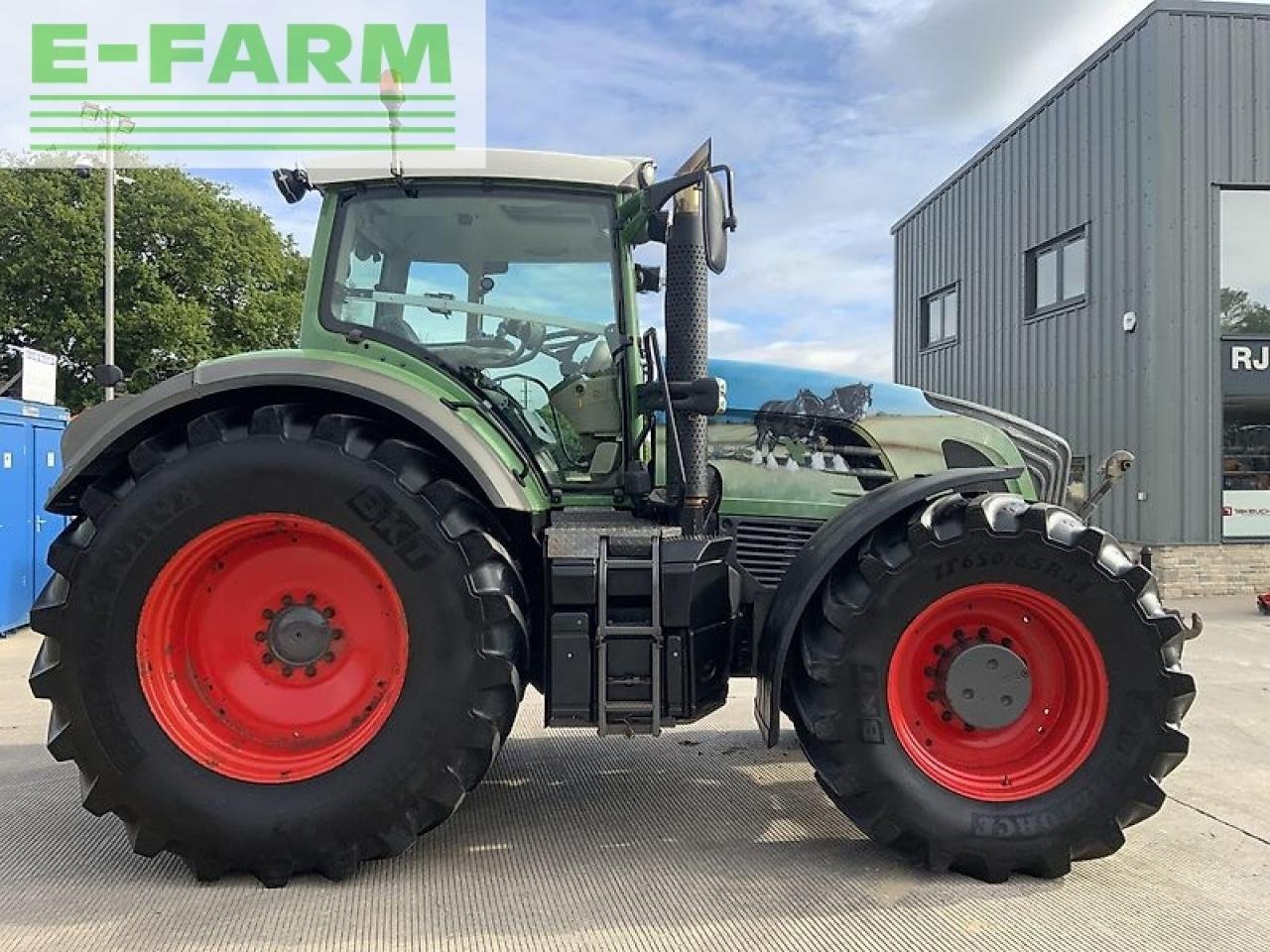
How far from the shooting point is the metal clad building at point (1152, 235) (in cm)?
975

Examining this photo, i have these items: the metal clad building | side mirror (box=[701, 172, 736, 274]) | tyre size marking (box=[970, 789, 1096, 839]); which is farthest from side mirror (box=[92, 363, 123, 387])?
the metal clad building

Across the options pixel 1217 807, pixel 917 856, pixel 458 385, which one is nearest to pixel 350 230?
pixel 458 385

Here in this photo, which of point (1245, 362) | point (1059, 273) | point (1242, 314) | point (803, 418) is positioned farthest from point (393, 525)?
point (1059, 273)

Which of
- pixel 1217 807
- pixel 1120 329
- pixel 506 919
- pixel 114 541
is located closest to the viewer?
pixel 506 919

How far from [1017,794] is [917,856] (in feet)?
1.35

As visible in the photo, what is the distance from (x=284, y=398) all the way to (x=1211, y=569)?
989cm

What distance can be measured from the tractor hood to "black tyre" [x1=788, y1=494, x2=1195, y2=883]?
0.81 meters

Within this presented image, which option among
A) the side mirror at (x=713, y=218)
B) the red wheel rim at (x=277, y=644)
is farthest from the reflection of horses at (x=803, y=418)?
the red wheel rim at (x=277, y=644)

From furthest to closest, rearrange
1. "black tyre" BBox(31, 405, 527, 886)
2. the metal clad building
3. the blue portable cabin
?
the metal clad building < the blue portable cabin < "black tyre" BBox(31, 405, 527, 886)

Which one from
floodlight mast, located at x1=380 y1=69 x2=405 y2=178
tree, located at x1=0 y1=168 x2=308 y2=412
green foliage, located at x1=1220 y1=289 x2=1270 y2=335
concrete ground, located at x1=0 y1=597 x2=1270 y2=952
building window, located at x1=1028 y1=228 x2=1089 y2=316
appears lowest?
concrete ground, located at x1=0 y1=597 x2=1270 y2=952

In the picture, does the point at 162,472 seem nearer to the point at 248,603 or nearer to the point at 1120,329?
the point at 248,603

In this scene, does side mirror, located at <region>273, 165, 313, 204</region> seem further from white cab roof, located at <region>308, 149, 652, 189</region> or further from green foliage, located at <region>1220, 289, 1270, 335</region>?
green foliage, located at <region>1220, 289, 1270, 335</region>

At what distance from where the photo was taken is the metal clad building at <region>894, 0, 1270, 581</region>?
32.0ft

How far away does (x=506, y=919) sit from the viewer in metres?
2.88
